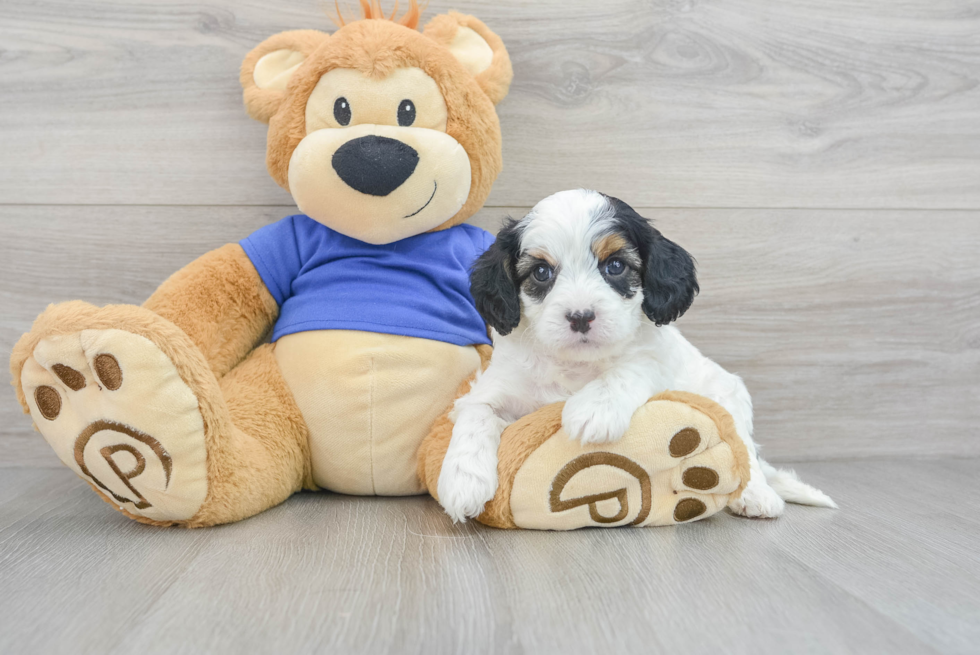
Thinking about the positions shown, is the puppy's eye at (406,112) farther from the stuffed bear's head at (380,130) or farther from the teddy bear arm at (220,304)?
the teddy bear arm at (220,304)

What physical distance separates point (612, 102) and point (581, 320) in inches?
38.0

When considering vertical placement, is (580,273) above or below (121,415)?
above

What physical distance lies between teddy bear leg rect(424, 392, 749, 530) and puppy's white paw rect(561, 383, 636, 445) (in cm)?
3

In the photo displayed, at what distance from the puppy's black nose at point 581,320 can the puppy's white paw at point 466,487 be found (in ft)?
1.04

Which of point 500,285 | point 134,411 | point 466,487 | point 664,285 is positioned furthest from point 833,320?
point 134,411

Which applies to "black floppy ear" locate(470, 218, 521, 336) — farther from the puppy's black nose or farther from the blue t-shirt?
the blue t-shirt

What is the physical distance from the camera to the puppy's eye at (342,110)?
154 centimetres

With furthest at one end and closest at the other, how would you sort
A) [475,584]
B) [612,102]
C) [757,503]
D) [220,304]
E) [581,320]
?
[612,102] < [220,304] < [757,503] < [581,320] < [475,584]

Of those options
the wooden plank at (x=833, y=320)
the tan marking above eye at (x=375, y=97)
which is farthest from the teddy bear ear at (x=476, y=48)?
the wooden plank at (x=833, y=320)

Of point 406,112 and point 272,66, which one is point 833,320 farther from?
point 272,66

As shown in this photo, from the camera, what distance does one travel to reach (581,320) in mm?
1253

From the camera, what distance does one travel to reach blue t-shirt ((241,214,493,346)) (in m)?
1.61

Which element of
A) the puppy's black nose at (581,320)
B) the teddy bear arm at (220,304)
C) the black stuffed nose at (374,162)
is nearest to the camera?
the puppy's black nose at (581,320)

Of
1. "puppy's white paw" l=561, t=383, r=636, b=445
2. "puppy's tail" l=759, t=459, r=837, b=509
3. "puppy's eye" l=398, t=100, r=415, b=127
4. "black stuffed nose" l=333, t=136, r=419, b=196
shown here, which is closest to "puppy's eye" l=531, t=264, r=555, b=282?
"puppy's white paw" l=561, t=383, r=636, b=445
